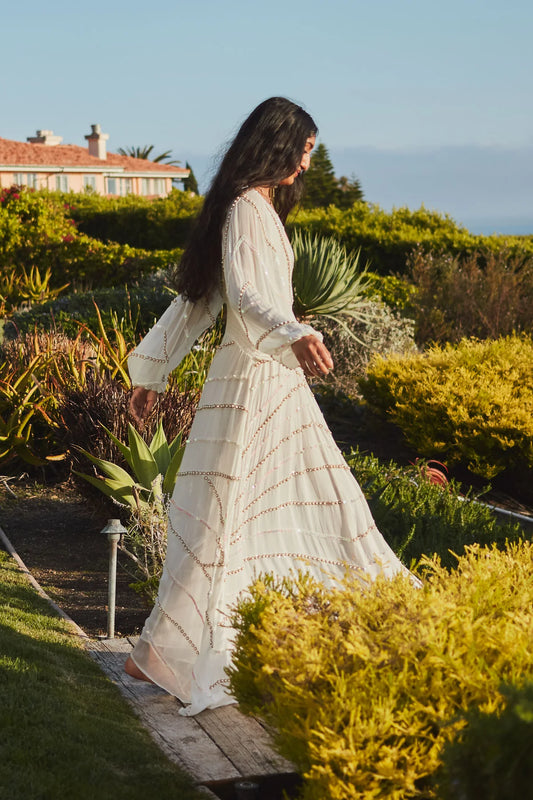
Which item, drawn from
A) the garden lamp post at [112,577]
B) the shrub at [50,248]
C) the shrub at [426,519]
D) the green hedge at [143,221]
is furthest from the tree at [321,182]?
the garden lamp post at [112,577]

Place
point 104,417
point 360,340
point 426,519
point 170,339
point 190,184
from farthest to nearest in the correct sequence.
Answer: point 190,184, point 360,340, point 104,417, point 426,519, point 170,339

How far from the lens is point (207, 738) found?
3020 millimetres

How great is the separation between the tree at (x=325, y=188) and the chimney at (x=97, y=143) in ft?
43.1

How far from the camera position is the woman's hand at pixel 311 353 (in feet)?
8.79

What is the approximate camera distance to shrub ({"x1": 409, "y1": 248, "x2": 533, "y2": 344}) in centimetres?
1037

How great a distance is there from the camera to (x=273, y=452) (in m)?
3.18

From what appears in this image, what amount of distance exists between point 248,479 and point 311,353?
67cm

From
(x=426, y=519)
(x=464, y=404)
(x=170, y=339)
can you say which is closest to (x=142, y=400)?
(x=170, y=339)

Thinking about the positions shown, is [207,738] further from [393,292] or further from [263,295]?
[393,292]

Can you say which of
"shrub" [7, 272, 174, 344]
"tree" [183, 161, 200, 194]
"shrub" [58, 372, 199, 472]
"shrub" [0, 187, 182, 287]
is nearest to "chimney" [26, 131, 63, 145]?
"tree" [183, 161, 200, 194]

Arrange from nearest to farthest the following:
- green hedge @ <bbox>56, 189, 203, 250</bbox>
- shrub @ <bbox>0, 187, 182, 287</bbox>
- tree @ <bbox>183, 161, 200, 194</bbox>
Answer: shrub @ <bbox>0, 187, 182, 287</bbox> → green hedge @ <bbox>56, 189, 203, 250</bbox> → tree @ <bbox>183, 161, 200, 194</bbox>

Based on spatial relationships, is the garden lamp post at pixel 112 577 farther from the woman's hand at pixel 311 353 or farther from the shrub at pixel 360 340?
the shrub at pixel 360 340

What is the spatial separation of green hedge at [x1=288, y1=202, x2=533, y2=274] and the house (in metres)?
30.3

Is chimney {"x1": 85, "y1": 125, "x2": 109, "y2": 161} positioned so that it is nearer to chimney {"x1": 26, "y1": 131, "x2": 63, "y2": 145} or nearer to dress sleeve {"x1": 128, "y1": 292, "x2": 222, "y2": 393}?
chimney {"x1": 26, "y1": 131, "x2": 63, "y2": 145}
